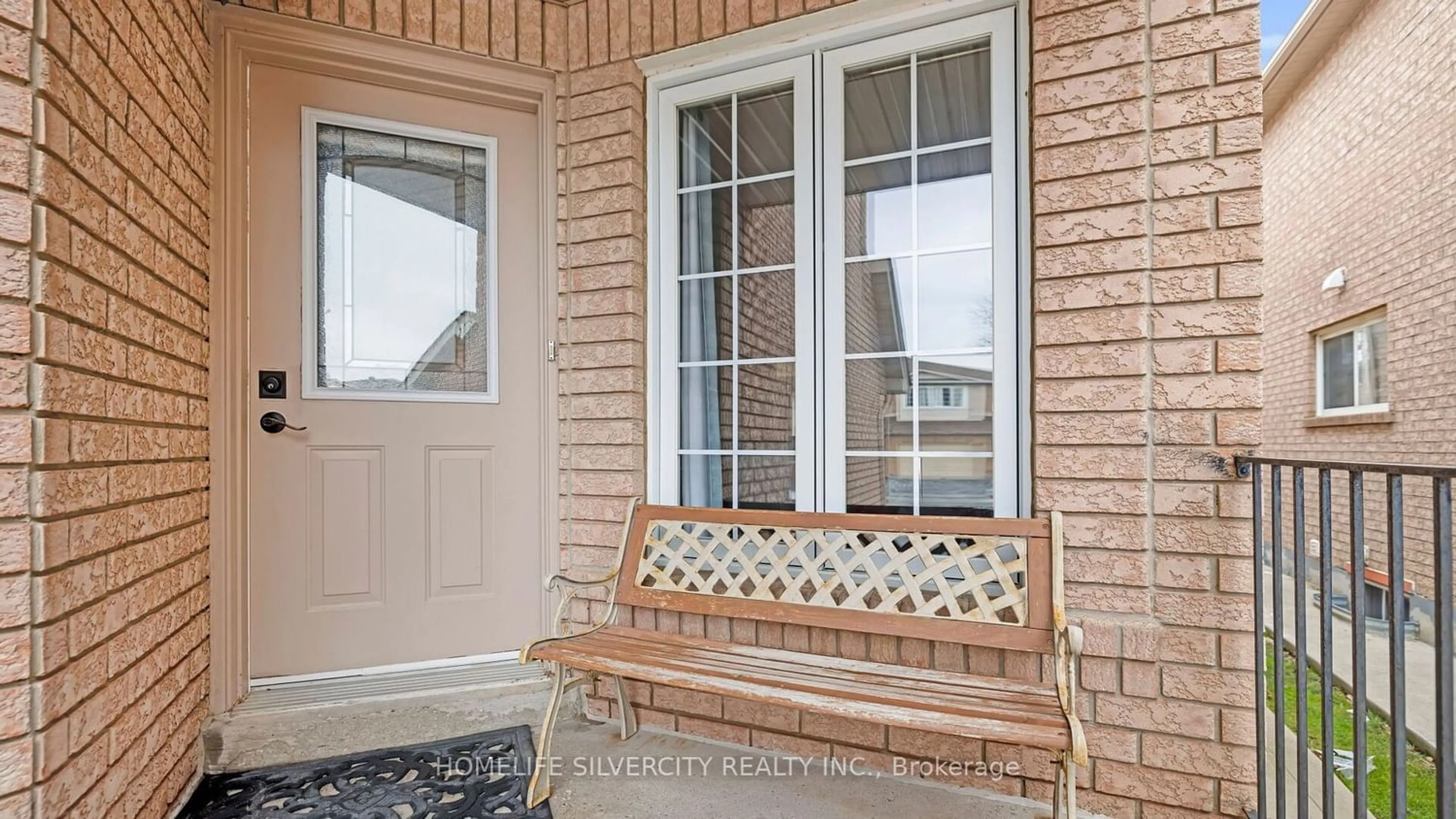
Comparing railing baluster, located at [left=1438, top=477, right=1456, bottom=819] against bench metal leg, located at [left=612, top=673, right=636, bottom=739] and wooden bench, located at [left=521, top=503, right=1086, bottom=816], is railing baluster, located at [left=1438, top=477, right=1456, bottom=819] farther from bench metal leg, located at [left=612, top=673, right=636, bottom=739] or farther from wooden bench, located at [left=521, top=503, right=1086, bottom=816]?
bench metal leg, located at [left=612, top=673, right=636, bottom=739]

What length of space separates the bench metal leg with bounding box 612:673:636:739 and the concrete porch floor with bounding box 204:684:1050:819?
0.13 feet

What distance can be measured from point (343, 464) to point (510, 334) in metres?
0.75

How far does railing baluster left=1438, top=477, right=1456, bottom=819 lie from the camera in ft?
3.31

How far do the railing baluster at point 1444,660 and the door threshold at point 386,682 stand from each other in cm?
229

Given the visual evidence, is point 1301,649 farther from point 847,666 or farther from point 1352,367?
point 1352,367

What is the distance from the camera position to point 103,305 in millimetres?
1478

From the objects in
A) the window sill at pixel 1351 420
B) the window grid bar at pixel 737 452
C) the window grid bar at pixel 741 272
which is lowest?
the window grid bar at pixel 737 452

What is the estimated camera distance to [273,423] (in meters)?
2.25

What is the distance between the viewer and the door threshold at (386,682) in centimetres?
220

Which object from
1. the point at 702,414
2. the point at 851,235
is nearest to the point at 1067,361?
the point at 851,235

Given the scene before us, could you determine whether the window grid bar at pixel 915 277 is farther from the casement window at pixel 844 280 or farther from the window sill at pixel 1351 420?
the window sill at pixel 1351 420

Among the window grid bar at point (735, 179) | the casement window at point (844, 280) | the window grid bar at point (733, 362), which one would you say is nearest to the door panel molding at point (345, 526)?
the casement window at point (844, 280)

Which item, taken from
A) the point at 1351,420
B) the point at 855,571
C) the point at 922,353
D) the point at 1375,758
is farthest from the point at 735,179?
the point at 1351,420

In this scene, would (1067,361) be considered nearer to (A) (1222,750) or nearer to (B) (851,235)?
(B) (851,235)
